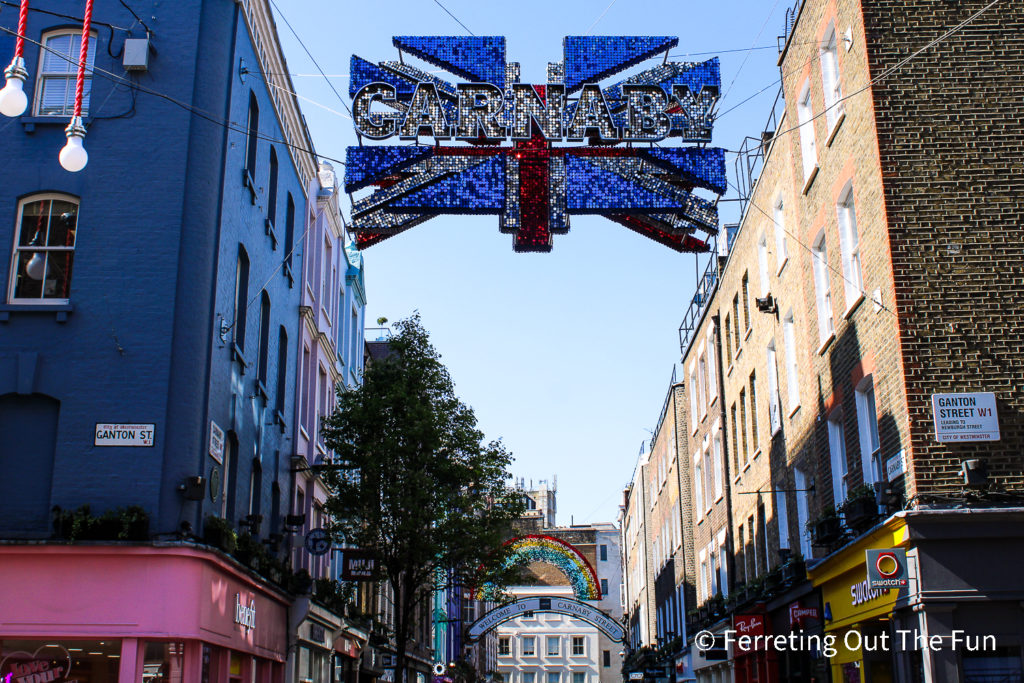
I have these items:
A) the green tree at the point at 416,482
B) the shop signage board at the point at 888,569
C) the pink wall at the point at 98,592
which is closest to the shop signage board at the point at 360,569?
the green tree at the point at 416,482

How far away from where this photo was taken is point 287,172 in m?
25.0

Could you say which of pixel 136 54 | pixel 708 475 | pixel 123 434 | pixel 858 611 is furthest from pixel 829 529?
pixel 708 475

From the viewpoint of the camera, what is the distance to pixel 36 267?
16.7 m

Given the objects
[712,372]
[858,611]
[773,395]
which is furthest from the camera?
[712,372]

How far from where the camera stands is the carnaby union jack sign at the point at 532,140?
49.3ft

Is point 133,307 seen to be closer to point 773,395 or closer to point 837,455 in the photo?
point 837,455

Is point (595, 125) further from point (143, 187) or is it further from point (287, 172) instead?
point (287, 172)

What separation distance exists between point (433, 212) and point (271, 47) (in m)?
8.93

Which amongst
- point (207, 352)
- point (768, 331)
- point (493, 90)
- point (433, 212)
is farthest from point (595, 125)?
point (768, 331)

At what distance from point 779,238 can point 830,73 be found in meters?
5.27

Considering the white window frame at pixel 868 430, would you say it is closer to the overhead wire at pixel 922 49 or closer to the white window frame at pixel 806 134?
the overhead wire at pixel 922 49

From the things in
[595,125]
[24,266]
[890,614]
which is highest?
[595,125]

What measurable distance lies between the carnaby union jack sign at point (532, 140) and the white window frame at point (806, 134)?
5.48 meters

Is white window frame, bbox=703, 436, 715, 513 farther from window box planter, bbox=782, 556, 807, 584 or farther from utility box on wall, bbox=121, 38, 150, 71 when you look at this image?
utility box on wall, bbox=121, 38, 150, 71
